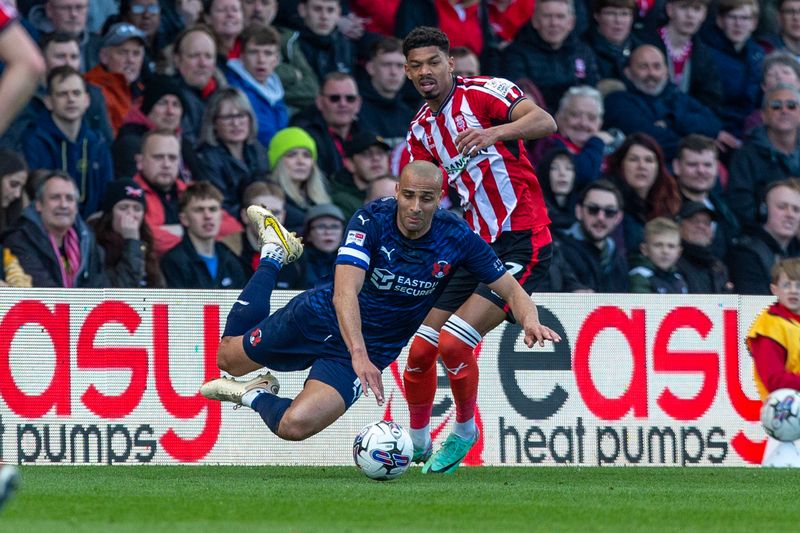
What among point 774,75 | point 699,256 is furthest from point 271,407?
point 774,75

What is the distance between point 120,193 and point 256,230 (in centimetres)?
121

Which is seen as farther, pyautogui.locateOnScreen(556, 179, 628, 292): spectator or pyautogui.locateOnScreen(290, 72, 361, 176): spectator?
pyautogui.locateOnScreen(290, 72, 361, 176): spectator

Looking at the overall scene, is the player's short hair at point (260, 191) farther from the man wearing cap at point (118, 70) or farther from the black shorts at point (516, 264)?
the black shorts at point (516, 264)

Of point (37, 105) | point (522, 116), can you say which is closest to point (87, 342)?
point (37, 105)

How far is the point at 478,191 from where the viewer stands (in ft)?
32.4

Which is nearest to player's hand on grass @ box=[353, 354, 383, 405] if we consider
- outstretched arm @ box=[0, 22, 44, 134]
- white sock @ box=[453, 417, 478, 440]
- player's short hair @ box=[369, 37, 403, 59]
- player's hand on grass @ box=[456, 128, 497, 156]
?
player's hand on grass @ box=[456, 128, 497, 156]

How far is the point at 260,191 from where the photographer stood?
41.7 ft

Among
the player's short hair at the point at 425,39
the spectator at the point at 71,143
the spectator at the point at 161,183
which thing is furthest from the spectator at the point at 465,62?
the player's short hair at the point at 425,39

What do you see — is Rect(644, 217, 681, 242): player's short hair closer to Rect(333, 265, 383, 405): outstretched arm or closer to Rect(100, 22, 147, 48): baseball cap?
Rect(100, 22, 147, 48): baseball cap

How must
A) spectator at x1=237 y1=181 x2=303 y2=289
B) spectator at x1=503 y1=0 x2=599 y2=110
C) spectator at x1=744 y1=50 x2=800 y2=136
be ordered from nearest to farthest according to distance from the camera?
spectator at x1=237 y1=181 x2=303 y2=289 → spectator at x1=503 y1=0 x2=599 y2=110 → spectator at x1=744 y1=50 x2=800 y2=136

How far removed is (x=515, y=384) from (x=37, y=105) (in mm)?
4580

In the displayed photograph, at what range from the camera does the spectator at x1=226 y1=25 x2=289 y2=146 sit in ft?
45.2

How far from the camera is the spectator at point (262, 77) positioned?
13781 millimetres

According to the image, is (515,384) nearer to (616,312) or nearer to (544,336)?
(616,312)
